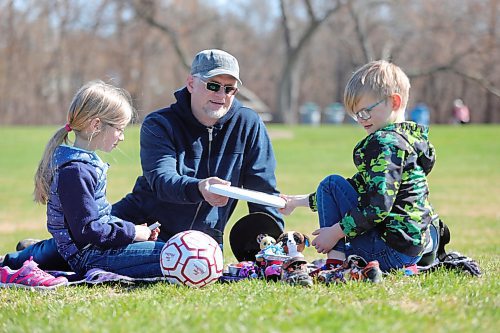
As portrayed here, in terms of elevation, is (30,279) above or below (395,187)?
below

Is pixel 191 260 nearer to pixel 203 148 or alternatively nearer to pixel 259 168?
pixel 203 148

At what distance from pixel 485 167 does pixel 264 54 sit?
4543 centimetres

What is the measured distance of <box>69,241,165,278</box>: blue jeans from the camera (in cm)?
567

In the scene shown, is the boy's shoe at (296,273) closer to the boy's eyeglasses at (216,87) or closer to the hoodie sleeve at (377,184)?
the hoodie sleeve at (377,184)

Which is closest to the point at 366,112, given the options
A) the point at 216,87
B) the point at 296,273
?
the point at 296,273

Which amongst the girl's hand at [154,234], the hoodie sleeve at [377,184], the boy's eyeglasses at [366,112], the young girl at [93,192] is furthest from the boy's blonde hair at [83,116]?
the hoodie sleeve at [377,184]

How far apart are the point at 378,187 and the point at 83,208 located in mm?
2123

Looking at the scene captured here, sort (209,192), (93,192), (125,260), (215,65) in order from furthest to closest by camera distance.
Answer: (215,65)
(125,260)
(93,192)
(209,192)

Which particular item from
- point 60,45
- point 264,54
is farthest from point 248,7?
point 60,45

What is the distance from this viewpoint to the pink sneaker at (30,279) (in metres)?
5.28

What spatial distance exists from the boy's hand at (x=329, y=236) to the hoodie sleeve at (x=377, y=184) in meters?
0.08

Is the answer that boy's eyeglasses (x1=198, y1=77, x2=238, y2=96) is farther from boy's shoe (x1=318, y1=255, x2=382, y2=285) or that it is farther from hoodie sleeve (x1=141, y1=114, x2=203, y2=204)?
boy's shoe (x1=318, y1=255, x2=382, y2=285)

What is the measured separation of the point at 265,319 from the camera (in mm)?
3908

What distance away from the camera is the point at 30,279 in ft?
17.5
